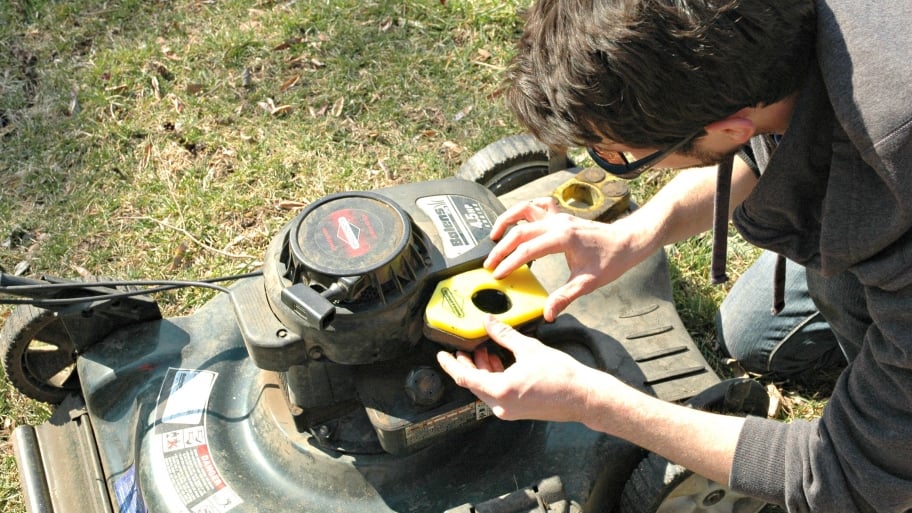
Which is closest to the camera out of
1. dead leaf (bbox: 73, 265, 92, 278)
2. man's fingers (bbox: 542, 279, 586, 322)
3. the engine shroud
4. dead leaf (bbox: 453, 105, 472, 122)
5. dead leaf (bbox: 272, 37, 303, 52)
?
the engine shroud

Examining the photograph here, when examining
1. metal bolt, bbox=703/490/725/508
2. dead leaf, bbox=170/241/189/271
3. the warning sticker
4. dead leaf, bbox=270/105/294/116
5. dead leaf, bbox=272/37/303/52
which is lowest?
metal bolt, bbox=703/490/725/508

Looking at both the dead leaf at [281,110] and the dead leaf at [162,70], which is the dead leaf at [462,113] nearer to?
the dead leaf at [281,110]

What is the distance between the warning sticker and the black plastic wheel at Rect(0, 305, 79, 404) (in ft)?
1.30

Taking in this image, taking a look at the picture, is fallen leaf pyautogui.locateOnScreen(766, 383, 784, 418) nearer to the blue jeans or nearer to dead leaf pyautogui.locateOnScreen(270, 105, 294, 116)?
the blue jeans

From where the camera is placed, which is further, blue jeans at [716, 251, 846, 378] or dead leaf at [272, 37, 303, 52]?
dead leaf at [272, 37, 303, 52]

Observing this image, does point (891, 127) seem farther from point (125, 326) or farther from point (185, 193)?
point (185, 193)

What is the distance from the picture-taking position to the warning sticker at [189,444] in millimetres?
2000

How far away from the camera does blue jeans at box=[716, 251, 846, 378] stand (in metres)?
2.57

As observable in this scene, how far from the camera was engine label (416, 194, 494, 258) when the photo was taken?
1.87 meters

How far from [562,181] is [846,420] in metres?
1.35

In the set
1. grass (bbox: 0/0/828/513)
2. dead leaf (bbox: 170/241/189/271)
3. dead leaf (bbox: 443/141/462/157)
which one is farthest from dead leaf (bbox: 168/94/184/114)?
dead leaf (bbox: 443/141/462/157)

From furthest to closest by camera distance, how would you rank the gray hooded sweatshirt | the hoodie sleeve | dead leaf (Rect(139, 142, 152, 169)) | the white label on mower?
dead leaf (Rect(139, 142, 152, 169))
the white label on mower
the hoodie sleeve
the gray hooded sweatshirt

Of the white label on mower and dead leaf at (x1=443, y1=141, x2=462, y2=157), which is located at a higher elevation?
dead leaf at (x1=443, y1=141, x2=462, y2=157)

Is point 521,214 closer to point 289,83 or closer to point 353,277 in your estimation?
point 353,277
